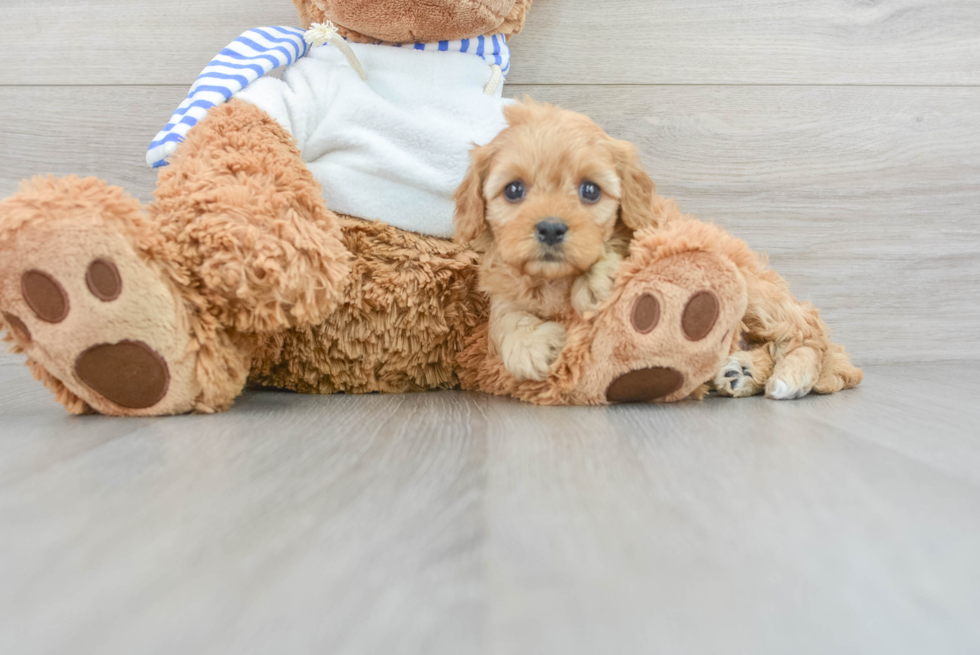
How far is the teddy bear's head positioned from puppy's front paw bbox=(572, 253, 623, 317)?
463 mm

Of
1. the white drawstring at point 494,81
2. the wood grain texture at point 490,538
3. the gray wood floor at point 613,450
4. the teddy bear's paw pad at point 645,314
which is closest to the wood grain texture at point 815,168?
the gray wood floor at point 613,450

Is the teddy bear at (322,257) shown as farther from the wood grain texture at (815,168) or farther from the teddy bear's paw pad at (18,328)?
the wood grain texture at (815,168)

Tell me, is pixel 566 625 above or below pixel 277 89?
below

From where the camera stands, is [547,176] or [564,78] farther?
[564,78]

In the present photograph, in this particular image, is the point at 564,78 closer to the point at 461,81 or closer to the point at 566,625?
the point at 461,81

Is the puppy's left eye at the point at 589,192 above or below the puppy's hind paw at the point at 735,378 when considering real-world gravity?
above

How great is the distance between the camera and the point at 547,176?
0.93 metres

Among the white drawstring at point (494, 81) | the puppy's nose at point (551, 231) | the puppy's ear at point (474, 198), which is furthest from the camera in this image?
the white drawstring at point (494, 81)

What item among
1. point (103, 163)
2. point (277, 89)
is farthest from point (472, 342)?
point (103, 163)

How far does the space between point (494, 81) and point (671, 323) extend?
0.56 metres

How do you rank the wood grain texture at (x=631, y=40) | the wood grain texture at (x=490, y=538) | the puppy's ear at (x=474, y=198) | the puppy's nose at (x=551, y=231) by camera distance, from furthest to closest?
the wood grain texture at (x=631, y=40) → the puppy's ear at (x=474, y=198) → the puppy's nose at (x=551, y=231) → the wood grain texture at (x=490, y=538)

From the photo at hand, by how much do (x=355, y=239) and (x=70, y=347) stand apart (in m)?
0.43

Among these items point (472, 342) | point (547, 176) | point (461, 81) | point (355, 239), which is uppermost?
point (461, 81)

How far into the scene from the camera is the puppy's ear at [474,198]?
3.22ft
